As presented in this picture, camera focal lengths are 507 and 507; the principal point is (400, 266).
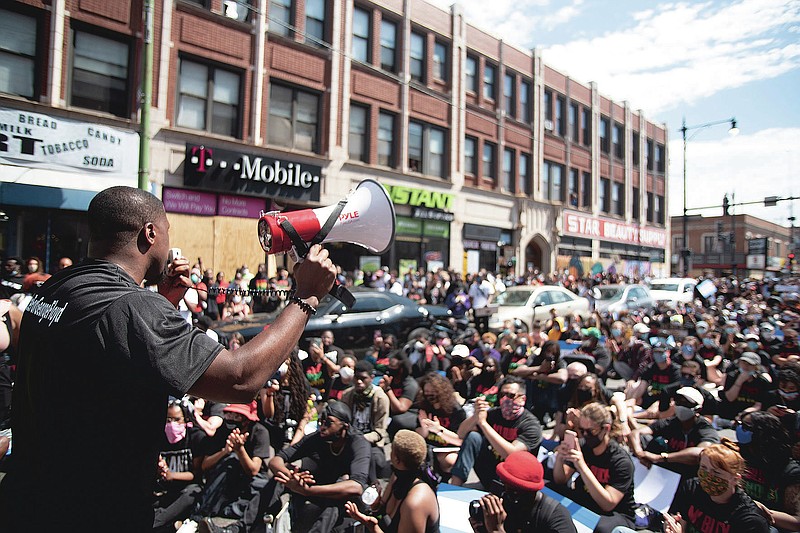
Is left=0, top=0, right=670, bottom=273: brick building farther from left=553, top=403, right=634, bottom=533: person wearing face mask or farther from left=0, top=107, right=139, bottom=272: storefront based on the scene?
left=553, top=403, right=634, bottom=533: person wearing face mask

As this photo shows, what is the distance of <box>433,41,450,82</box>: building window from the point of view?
68.8 feet

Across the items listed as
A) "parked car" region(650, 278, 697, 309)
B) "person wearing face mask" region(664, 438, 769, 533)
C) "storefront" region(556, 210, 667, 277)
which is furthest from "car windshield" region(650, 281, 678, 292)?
"person wearing face mask" region(664, 438, 769, 533)

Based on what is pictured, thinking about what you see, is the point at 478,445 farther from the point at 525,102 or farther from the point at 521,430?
the point at 525,102

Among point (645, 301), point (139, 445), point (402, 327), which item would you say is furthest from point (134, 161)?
point (645, 301)

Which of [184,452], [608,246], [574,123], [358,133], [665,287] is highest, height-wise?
[574,123]

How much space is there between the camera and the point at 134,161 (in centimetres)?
1341

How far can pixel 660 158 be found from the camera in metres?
38.3

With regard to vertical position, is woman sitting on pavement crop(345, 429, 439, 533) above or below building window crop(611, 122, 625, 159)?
below

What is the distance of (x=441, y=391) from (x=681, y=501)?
2552 mm

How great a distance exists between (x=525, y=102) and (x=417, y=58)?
25.8 ft

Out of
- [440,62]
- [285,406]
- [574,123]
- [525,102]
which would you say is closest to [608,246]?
[574,123]

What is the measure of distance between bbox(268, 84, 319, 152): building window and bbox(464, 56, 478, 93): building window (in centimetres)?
819

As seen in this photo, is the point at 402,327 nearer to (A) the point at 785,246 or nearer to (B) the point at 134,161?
(B) the point at 134,161

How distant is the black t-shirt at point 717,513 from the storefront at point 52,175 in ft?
41.5
